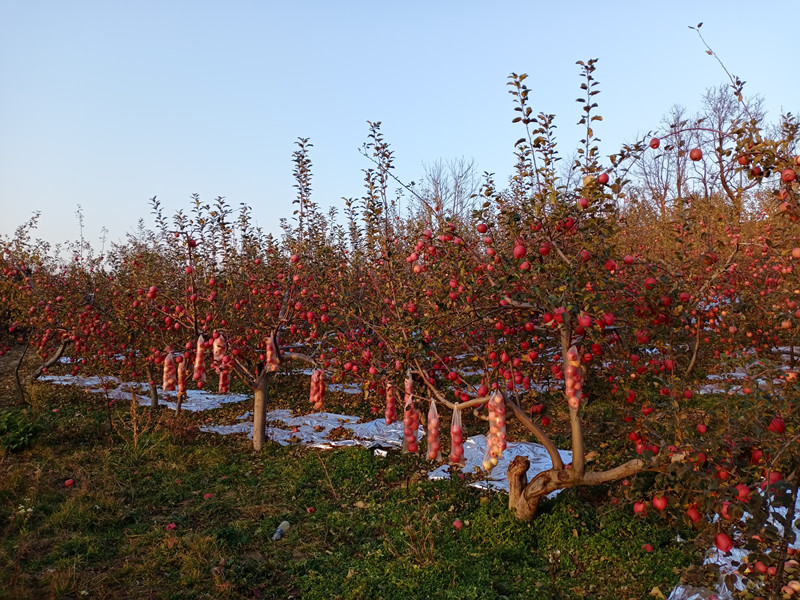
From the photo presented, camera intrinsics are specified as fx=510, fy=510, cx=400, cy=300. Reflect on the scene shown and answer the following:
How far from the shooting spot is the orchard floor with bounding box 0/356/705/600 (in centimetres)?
333

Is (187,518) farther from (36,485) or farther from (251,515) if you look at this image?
(36,485)

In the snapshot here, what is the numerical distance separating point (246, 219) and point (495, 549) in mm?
5528

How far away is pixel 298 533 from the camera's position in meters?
4.16

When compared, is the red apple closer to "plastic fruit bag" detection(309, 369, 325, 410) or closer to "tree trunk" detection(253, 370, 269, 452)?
"plastic fruit bag" detection(309, 369, 325, 410)

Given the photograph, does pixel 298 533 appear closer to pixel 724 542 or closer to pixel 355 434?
pixel 355 434

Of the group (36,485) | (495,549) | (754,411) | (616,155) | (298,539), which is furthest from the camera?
(36,485)

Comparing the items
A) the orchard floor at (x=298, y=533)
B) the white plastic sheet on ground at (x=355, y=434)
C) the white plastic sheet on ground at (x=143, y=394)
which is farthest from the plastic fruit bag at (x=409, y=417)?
the white plastic sheet on ground at (x=143, y=394)

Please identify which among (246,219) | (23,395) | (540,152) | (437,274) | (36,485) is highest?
(246,219)

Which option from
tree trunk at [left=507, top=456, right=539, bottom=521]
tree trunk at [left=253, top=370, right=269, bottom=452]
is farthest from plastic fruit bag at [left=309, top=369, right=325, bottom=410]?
tree trunk at [left=253, top=370, right=269, bottom=452]

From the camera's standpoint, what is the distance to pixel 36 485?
487 cm

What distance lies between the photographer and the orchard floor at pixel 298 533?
3330mm

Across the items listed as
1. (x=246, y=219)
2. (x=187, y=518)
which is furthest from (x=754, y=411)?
(x=246, y=219)

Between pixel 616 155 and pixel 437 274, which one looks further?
pixel 437 274

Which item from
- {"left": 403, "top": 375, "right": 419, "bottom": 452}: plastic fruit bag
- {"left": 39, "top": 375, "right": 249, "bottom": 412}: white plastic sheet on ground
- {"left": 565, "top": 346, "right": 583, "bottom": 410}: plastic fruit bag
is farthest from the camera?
{"left": 39, "top": 375, "right": 249, "bottom": 412}: white plastic sheet on ground
